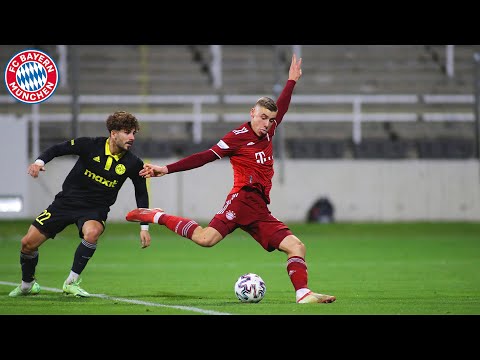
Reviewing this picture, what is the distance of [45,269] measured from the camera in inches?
531

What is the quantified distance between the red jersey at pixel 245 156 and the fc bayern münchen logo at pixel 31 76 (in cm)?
1176

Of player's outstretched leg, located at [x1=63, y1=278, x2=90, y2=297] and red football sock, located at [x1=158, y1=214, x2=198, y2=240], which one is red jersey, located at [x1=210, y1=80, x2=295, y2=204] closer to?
red football sock, located at [x1=158, y1=214, x2=198, y2=240]

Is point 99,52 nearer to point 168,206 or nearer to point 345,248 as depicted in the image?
point 168,206

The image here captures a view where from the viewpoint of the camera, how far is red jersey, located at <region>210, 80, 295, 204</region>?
9.22 meters

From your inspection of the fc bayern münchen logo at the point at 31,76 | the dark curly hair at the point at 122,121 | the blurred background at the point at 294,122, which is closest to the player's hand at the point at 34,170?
the dark curly hair at the point at 122,121

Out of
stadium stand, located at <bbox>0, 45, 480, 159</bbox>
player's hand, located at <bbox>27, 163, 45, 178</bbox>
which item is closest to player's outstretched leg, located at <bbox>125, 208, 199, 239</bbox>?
player's hand, located at <bbox>27, 163, 45, 178</bbox>

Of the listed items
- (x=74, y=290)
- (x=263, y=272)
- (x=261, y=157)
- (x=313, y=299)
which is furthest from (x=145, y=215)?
(x=263, y=272)

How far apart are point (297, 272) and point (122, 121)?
2.16m

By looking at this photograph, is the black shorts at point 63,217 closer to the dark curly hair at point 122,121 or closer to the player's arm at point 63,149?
the player's arm at point 63,149

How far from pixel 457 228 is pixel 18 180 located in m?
10.1

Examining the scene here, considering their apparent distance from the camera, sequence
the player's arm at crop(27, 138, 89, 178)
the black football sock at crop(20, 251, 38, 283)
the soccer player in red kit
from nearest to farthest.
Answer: the soccer player in red kit, the player's arm at crop(27, 138, 89, 178), the black football sock at crop(20, 251, 38, 283)

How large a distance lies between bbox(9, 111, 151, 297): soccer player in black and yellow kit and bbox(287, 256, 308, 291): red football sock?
1497 mm

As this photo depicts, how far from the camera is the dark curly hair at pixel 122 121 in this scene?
9359 mm
